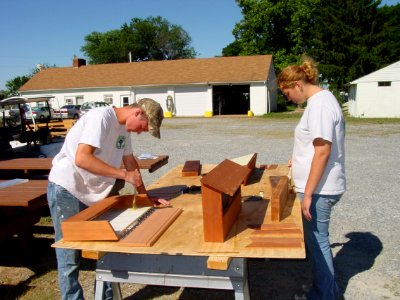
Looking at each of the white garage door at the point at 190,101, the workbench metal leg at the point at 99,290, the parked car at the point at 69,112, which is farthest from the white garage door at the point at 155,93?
the workbench metal leg at the point at 99,290

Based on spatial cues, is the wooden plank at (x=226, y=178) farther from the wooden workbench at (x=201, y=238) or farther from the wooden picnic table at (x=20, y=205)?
the wooden picnic table at (x=20, y=205)

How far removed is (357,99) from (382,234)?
69.7 ft

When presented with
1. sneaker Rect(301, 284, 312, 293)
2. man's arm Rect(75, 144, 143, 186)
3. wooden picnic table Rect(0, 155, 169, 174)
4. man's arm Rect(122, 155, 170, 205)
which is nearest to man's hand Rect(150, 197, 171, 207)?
man's arm Rect(122, 155, 170, 205)

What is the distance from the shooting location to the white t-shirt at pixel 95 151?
Result: 7.87 feet

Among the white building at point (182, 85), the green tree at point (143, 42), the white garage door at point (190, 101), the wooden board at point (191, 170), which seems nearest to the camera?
the wooden board at point (191, 170)

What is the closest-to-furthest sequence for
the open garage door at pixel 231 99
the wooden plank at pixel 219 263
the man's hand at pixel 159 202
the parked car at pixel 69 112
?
the wooden plank at pixel 219 263 → the man's hand at pixel 159 202 → the parked car at pixel 69 112 → the open garage door at pixel 231 99

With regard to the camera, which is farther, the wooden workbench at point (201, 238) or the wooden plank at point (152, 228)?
the wooden plank at point (152, 228)

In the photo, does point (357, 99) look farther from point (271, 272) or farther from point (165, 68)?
point (271, 272)

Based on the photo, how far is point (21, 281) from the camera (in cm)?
375

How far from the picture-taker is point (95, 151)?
2.50 meters

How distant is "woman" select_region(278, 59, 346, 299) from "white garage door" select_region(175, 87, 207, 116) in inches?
1116

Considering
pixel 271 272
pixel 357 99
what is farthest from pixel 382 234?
pixel 357 99

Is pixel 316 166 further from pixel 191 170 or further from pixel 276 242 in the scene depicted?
pixel 191 170

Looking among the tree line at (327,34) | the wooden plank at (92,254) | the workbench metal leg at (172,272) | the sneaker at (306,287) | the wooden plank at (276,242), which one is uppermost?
the tree line at (327,34)
